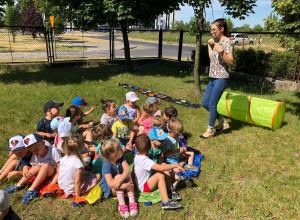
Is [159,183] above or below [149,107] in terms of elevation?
below

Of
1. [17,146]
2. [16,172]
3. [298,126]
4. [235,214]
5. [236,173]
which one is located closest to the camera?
[235,214]

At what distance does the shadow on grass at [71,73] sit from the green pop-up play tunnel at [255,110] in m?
5.30

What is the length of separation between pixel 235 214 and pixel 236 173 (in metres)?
0.98

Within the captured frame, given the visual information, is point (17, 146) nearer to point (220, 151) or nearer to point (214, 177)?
point (214, 177)

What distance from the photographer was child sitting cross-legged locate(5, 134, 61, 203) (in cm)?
339

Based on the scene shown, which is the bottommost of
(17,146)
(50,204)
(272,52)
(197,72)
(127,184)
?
(50,204)

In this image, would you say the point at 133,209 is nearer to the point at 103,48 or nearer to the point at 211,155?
the point at 211,155

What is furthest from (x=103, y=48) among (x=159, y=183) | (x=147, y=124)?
(x=159, y=183)

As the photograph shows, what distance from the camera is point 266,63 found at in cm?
1001

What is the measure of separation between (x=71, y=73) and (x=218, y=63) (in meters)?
8.19

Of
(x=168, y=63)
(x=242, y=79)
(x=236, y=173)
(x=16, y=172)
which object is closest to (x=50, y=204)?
(x=16, y=172)

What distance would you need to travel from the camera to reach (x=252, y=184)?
374cm

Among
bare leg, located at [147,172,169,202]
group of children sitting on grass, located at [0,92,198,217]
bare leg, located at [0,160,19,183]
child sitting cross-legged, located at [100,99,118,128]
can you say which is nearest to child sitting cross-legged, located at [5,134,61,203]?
group of children sitting on grass, located at [0,92,198,217]

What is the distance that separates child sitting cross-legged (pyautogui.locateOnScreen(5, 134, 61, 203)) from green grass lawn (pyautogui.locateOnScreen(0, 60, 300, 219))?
139 millimetres
